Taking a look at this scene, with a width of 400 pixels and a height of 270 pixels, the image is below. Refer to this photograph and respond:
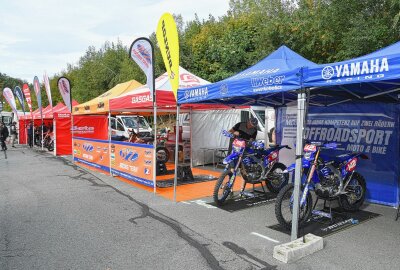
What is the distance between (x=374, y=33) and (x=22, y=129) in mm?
24838

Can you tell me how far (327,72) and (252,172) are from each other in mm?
3200

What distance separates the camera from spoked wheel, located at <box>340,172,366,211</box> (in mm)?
5844

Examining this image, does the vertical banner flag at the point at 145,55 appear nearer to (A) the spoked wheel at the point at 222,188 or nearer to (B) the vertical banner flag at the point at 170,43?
(B) the vertical banner flag at the point at 170,43

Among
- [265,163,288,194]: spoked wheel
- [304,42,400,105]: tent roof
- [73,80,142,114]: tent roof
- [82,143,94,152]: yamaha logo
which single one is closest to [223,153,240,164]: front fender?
[265,163,288,194]: spoked wheel

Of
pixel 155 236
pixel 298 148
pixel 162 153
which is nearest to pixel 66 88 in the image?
pixel 162 153

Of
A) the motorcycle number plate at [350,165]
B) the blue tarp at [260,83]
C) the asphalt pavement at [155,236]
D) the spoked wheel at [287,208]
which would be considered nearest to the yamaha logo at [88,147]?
the asphalt pavement at [155,236]

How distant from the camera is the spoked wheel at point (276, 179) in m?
7.07

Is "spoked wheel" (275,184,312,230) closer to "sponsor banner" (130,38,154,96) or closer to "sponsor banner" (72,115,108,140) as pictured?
"sponsor banner" (130,38,154,96)

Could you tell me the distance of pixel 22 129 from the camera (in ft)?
84.9

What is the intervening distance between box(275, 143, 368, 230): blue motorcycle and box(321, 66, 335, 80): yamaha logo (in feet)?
4.66

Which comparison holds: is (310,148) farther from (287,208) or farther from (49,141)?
(49,141)

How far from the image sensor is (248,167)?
6.78 meters

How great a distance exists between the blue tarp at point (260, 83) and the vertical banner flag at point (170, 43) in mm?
407

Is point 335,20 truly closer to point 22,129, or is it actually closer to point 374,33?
point 374,33
